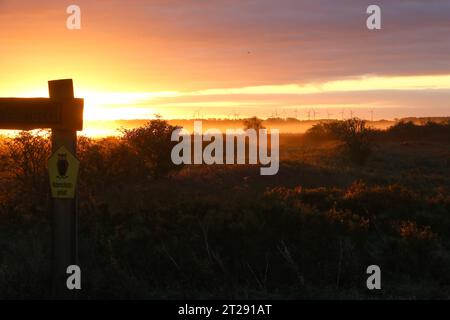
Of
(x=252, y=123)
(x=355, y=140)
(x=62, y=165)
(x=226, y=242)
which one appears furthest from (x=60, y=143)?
(x=252, y=123)

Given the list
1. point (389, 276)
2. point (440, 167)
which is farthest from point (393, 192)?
point (440, 167)

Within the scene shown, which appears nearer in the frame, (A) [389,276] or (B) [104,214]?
(A) [389,276]

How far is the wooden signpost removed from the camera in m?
8.15

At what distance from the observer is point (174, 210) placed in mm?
12500

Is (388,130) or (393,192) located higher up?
(388,130)

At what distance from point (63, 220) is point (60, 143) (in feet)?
3.57

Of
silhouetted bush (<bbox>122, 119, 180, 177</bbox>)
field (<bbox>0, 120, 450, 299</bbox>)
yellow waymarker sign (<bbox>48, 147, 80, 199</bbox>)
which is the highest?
silhouetted bush (<bbox>122, 119, 180, 177</bbox>)

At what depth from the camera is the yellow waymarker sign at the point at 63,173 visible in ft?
27.0

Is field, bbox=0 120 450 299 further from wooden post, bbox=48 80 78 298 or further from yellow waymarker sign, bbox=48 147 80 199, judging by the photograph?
yellow waymarker sign, bbox=48 147 80 199

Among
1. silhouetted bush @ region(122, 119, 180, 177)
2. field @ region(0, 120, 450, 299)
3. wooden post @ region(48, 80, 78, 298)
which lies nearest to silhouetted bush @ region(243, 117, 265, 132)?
silhouetted bush @ region(122, 119, 180, 177)

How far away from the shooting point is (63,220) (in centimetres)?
834
